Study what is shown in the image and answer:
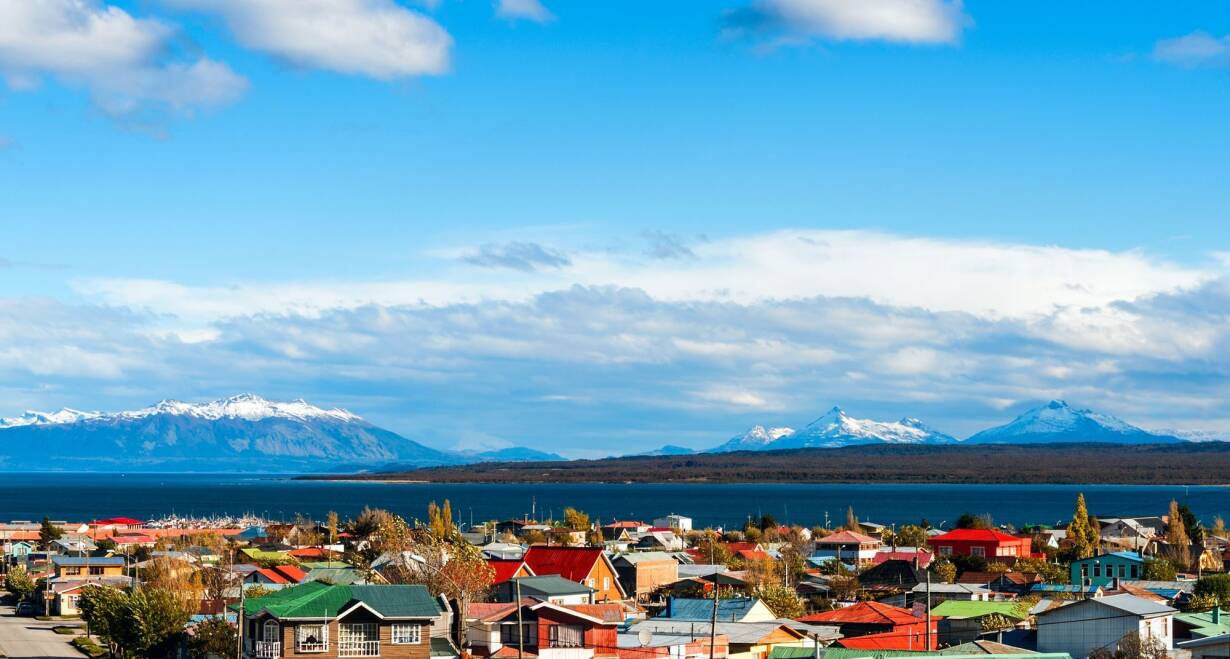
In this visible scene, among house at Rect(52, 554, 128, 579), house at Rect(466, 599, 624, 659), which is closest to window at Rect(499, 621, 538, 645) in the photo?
house at Rect(466, 599, 624, 659)

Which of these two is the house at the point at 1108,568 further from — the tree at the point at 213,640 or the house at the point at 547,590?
the tree at the point at 213,640

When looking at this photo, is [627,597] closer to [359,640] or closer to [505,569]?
[505,569]

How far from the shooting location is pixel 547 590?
5925 cm

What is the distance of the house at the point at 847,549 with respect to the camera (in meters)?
96.6

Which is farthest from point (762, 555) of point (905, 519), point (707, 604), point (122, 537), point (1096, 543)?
point (905, 519)

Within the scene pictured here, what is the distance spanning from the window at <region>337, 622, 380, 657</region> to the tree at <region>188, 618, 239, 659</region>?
16.4 ft

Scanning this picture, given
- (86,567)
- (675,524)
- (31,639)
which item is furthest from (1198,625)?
(675,524)

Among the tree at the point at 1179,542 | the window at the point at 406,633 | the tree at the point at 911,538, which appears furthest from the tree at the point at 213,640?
the tree at the point at 911,538

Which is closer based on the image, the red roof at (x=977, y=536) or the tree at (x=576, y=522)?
the red roof at (x=977, y=536)

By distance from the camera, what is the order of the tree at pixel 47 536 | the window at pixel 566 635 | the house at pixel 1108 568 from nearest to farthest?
the window at pixel 566 635 < the house at pixel 1108 568 < the tree at pixel 47 536

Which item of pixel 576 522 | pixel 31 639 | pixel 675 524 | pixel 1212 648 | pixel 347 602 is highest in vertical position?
pixel 347 602

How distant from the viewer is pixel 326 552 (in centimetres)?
9656

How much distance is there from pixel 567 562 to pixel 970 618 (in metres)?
20.2

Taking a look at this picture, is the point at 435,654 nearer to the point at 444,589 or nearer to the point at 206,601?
the point at 444,589
